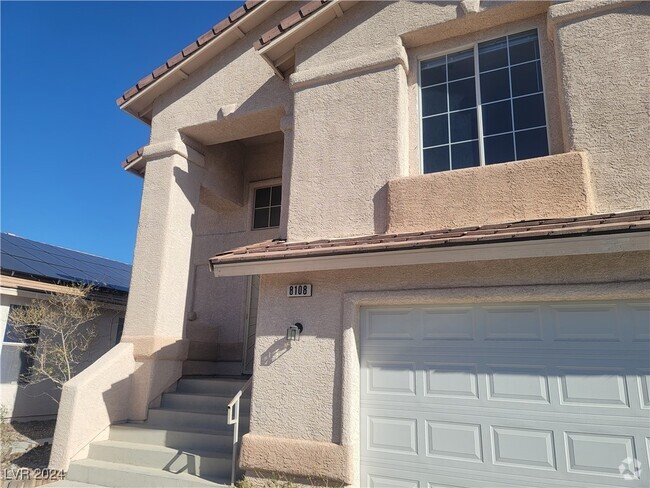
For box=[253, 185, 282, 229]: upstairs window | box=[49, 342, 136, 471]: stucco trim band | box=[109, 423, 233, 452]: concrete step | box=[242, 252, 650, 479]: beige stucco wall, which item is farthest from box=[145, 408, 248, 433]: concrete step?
box=[253, 185, 282, 229]: upstairs window

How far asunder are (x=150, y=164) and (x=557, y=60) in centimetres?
813

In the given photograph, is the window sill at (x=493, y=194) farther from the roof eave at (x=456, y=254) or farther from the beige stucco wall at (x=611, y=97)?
the roof eave at (x=456, y=254)

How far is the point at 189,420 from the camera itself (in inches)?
338

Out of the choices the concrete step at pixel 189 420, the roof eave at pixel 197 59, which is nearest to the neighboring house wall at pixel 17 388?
the concrete step at pixel 189 420

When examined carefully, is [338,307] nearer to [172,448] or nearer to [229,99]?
[172,448]

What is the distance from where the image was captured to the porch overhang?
17.0ft

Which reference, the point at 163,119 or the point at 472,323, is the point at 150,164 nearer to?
the point at 163,119

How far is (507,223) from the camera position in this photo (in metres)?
6.08

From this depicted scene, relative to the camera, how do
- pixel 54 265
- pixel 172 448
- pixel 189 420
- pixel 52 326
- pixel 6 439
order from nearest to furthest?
pixel 172 448 → pixel 189 420 → pixel 6 439 → pixel 52 326 → pixel 54 265

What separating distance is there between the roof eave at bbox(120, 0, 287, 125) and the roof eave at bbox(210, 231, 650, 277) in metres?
5.26

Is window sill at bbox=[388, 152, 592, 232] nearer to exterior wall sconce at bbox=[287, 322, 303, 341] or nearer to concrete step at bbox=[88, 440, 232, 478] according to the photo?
exterior wall sconce at bbox=[287, 322, 303, 341]

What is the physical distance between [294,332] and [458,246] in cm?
281

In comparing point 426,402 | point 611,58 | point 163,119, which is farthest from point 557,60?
point 163,119

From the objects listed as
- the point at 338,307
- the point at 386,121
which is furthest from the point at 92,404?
the point at 386,121
